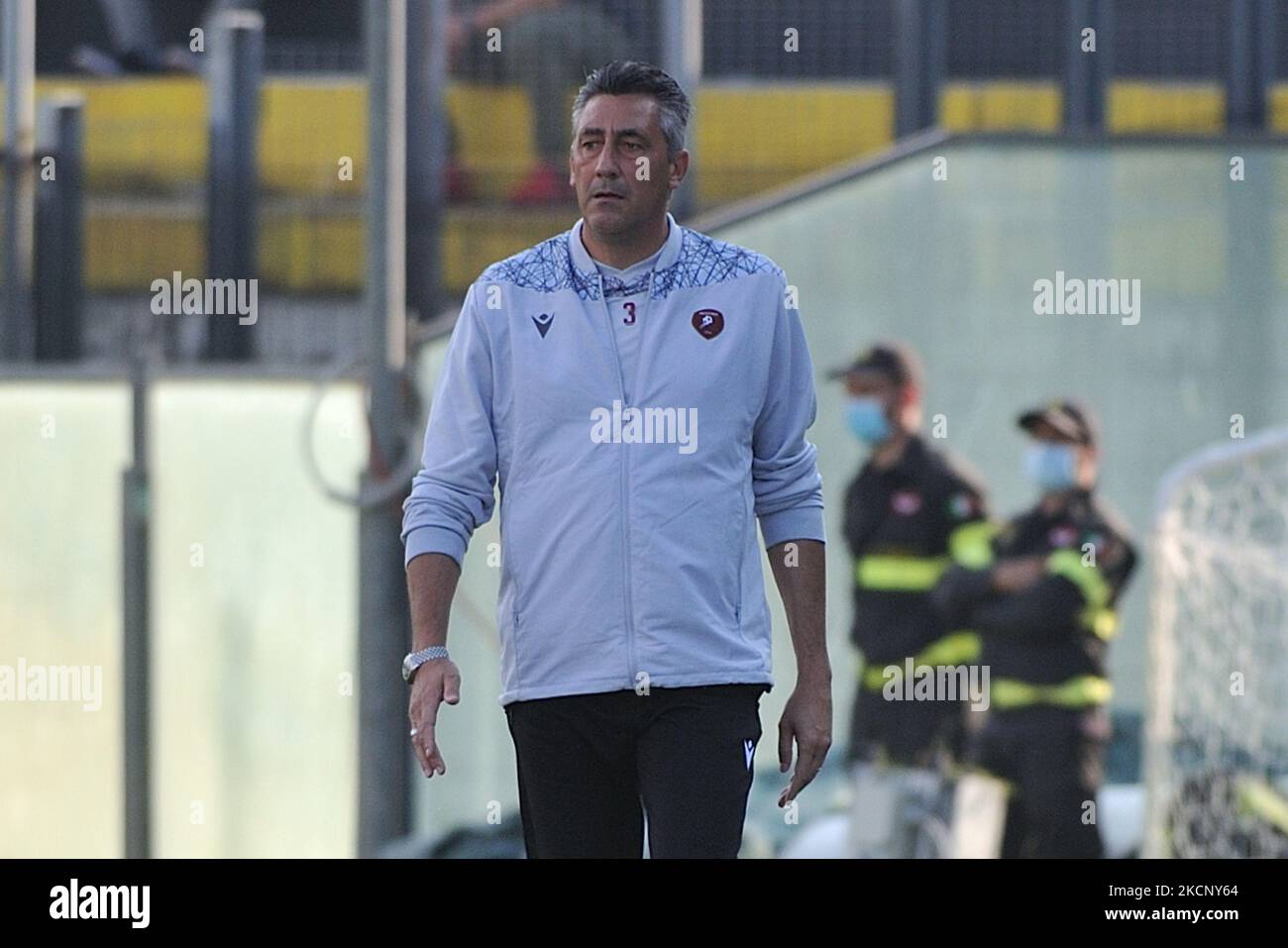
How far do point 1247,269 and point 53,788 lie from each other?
369cm

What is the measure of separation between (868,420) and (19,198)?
2540 millimetres

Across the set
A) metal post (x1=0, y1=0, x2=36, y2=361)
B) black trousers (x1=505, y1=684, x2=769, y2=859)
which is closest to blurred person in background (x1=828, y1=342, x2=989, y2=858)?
metal post (x1=0, y1=0, x2=36, y2=361)

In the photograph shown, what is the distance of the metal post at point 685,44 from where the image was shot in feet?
23.3

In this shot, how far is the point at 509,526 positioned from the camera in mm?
2939

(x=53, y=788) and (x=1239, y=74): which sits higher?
(x=1239, y=74)

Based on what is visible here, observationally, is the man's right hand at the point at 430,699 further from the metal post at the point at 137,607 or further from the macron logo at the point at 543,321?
the metal post at the point at 137,607

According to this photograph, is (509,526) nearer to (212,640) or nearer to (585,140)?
(585,140)

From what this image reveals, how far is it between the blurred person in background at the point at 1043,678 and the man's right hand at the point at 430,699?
3.75 meters

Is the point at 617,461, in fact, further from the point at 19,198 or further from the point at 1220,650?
the point at 19,198

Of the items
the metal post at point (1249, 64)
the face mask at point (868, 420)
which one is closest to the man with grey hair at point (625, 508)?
the face mask at point (868, 420)

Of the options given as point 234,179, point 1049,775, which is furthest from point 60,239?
point 1049,775
